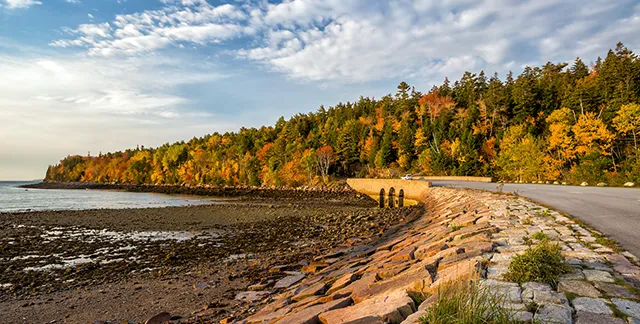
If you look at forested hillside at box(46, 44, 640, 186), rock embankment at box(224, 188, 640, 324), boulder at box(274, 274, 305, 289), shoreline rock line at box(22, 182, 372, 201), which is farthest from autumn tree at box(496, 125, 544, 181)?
boulder at box(274, 274, 305, 289)

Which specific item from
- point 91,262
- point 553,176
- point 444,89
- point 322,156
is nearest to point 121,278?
point 91,262

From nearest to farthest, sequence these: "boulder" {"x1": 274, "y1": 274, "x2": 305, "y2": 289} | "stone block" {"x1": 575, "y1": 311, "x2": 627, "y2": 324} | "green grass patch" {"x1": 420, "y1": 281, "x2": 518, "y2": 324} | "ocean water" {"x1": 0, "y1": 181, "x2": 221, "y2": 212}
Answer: "green grass patch" {"x1": 420, "y1": 281, "x2": 518, "y2": 324}, "stone block" {"x1": 575, "y1": 311, "x2": 627, "y2": 324}, "boulder" {"x1": 274, "y1": 274, "x2": 305, "y2": 289}, "ocean water" {"x1": 0, "y1": 181, "x2": 221, "y2": 212}

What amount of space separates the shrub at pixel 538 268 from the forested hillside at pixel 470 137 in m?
32.1

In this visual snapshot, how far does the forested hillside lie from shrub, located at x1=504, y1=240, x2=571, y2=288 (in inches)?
1264

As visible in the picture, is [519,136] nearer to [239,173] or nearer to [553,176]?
[553,176]

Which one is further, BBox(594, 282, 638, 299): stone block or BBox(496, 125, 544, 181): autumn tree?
BBox(496, 125, 544, 181): autumn tree

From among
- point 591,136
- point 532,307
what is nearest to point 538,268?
point 532,307

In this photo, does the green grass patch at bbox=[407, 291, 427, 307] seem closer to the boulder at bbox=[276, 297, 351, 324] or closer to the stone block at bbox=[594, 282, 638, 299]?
the boulder at bbox=[276, 297, 351, 324]

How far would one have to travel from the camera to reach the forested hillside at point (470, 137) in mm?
43188

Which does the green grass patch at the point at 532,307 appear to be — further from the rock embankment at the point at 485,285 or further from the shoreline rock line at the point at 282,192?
the shoreline rock line at the point at 282,192

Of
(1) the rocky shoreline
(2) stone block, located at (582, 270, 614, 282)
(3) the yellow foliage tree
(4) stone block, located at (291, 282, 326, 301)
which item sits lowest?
(1) the rocky shoreline

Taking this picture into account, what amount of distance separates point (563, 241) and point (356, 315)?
4477 millimetres

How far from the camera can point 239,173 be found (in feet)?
324

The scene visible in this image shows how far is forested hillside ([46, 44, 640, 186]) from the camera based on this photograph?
142ft
